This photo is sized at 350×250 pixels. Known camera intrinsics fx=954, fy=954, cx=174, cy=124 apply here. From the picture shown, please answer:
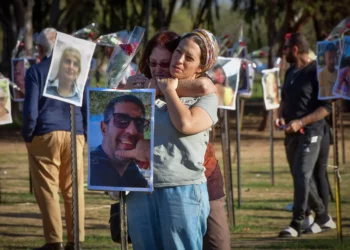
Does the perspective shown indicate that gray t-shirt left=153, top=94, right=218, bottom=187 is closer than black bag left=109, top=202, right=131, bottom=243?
Yes

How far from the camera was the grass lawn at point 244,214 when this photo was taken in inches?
364

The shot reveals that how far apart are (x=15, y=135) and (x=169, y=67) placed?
965 inches

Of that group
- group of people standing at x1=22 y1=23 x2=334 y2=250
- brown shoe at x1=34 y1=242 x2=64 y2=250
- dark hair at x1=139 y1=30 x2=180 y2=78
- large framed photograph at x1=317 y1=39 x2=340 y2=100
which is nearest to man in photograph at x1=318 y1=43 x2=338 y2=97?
large framed photograph at x1=317 y1=39 x2=340 y2=100

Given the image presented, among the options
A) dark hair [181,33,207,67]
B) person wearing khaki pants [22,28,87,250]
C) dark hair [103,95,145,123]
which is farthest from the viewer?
person wearing khaki pants [22,28,87,250]

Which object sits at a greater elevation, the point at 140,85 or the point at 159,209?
the point at 140,85

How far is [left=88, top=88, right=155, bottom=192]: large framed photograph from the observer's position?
186 inches

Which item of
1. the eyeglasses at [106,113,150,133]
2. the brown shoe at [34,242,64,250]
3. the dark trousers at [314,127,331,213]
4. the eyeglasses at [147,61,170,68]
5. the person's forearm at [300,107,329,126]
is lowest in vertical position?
the brown shoe at [34,242,64,250]

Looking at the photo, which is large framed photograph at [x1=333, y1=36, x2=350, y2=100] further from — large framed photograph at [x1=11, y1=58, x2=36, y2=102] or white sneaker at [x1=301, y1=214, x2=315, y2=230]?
large framed photograph at [x1=11, y1=58, x2=36, y2=102]

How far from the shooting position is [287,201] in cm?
1296

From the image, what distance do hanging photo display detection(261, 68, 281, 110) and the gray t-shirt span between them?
9974mm

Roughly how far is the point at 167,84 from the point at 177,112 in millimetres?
171

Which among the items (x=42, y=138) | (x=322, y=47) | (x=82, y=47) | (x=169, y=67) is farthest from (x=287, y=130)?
(x=169, y=67)

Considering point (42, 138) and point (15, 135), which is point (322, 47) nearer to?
point (42, 138)

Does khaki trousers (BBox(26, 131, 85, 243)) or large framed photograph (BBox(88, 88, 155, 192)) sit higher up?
large framed photograph (BBox(88, 88, 155, 192))
